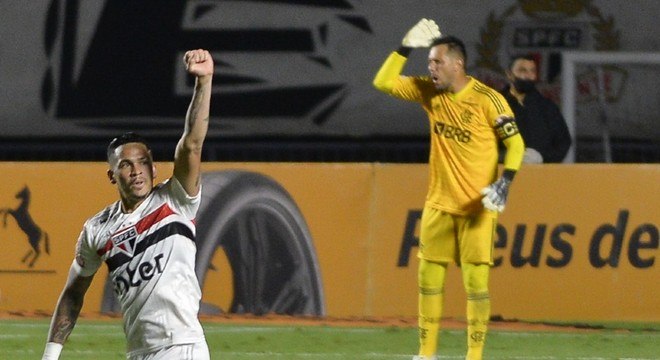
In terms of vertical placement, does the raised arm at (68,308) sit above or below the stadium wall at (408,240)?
above

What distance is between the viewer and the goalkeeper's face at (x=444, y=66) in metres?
9.31

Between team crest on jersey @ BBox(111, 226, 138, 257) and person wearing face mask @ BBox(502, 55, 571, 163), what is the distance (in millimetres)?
6499

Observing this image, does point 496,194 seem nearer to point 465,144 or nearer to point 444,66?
point 465,144

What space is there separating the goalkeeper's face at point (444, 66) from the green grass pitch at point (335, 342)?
179 centimetres

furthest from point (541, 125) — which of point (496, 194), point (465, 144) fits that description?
point (496, 194)

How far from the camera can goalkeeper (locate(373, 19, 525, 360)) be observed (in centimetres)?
932

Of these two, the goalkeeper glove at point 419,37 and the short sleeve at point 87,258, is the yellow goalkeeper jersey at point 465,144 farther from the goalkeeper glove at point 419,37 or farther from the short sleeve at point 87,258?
the short sleeve at point 87,258

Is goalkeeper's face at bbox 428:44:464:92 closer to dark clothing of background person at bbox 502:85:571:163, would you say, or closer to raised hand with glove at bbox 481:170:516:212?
raised hand with glove at bbox 481:170:516:212

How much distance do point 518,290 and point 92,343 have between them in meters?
3.33

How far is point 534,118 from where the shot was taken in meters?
12.4

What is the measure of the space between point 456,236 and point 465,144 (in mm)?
546

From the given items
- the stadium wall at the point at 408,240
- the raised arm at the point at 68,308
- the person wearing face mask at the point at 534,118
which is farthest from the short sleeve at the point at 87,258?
the person wearing face mask at the point at 534,118

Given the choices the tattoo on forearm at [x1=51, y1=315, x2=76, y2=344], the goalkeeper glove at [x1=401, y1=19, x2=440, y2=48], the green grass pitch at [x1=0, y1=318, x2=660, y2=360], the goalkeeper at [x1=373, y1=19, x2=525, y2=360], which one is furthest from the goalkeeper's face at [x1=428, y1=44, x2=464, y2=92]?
the tattoo on forearm at [x1=51, y1=315, x2=76, y2=344]

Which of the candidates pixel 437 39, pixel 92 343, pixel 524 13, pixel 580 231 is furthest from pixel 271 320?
pixel 524 13
